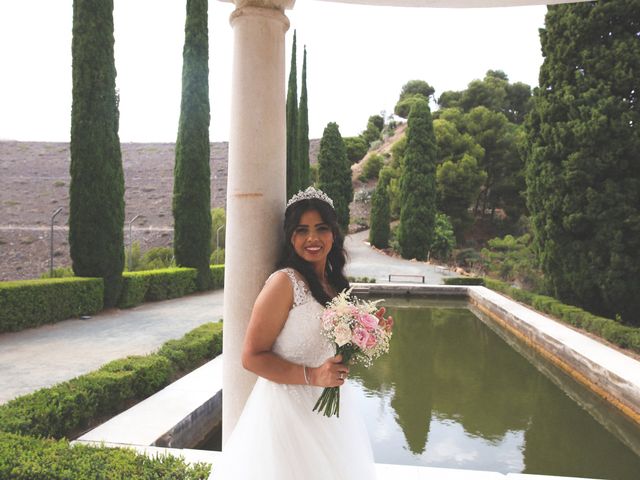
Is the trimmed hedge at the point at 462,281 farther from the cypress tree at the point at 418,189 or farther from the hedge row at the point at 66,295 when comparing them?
the hedge row at the point at 66,295

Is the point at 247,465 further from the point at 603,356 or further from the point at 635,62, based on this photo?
the point at 635,62

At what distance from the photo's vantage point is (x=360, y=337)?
1598 mm

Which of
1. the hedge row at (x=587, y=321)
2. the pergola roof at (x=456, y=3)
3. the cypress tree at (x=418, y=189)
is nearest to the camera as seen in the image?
the pergola roof at (x=456, y=3)

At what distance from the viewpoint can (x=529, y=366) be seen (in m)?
7.61

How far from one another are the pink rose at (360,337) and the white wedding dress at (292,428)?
19 cm

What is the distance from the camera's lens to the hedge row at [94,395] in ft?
11.7

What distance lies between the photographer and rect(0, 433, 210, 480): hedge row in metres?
2.48

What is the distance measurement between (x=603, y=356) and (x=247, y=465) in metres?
6.85

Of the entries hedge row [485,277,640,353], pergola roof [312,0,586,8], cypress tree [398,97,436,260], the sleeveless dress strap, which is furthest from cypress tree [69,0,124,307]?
cypress tree [398,97,436,260]

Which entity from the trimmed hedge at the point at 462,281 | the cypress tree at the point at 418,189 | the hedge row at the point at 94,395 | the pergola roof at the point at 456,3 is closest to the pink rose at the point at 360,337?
the pergola roof at the point at 456,3

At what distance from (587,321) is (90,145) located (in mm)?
11483

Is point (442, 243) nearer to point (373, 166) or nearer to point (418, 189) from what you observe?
point (418, 189)

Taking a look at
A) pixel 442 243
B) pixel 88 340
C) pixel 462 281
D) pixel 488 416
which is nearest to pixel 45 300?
pixel 88 340

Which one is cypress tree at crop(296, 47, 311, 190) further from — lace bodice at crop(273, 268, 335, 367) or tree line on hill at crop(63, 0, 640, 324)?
lace bodice at crop(273, 268, 335, 367)
